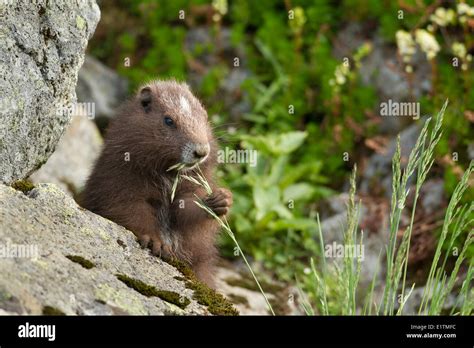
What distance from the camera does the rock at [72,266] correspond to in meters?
4.34

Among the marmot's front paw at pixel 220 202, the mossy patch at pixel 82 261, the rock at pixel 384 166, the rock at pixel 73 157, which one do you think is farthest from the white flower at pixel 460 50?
the mossy patch at pixel 82 261

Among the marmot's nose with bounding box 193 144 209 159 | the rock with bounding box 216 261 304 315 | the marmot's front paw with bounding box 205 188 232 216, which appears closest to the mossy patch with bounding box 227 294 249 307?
the rock with bounding box 216 261 304 315

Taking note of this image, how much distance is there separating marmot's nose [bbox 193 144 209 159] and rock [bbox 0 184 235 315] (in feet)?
2.74

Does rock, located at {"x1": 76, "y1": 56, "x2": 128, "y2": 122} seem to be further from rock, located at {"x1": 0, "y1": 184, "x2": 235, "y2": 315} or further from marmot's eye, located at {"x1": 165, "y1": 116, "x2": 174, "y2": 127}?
rock, located at {"x1": 0, "y1": 184, "x2": 235, "y2": 315}

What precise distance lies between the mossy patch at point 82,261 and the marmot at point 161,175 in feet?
3.81

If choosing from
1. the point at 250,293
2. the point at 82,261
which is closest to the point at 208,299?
the point at 82,261

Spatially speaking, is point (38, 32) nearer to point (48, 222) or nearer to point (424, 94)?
point (48, 222)

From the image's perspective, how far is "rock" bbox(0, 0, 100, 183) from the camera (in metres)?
5.46

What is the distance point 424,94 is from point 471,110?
1.06m

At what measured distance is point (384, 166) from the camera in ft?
32.7

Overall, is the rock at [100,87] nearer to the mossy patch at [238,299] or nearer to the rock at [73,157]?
the rock at [73,157]

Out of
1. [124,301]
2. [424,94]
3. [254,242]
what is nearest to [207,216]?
[124,301]

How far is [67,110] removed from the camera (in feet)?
19.8
